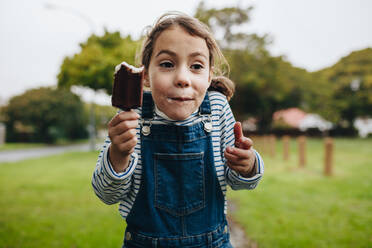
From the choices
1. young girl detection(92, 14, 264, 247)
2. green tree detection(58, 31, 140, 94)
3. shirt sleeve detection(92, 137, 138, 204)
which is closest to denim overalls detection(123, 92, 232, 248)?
young girl detection(92, 14, 264, 247)

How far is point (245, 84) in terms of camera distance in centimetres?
1722

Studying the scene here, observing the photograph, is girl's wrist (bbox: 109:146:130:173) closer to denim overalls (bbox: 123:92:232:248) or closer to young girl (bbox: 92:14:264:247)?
young girl (bbox: 92:14:264:247)

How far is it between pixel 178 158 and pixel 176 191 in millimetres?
148

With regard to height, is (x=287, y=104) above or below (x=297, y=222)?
above

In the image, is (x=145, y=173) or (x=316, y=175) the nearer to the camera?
(x=145, y=173)

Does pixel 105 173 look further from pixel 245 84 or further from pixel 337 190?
pixel 245 84

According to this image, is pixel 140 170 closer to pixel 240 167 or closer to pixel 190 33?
pixel 240 167

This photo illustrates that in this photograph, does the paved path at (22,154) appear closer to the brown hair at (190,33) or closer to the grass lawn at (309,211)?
the grass lawn at (309,211)

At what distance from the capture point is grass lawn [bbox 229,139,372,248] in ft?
10.6

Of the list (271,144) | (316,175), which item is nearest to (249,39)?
(271,144)

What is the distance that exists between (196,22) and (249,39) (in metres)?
15.8

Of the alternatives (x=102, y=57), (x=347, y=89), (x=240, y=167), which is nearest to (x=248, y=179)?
(x=240, y=167)

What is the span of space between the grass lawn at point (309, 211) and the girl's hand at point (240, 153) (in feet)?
7.79

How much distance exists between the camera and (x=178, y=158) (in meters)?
1.25
